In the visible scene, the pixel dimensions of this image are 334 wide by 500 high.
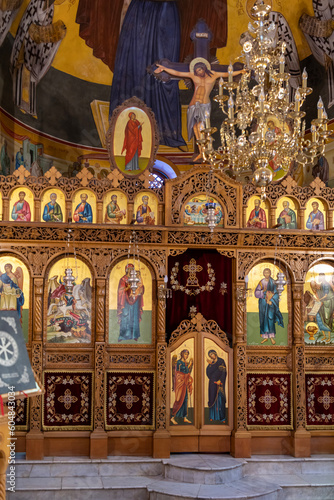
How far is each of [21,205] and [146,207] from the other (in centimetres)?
201

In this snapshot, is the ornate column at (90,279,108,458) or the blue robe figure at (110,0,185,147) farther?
the blue robe figure at (110,0,185,147)

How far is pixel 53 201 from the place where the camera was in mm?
10148

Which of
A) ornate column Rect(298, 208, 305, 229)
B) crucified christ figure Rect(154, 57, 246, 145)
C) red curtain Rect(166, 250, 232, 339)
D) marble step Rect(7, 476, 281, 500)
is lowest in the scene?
marble step Rect(7, 476, 281, 500)

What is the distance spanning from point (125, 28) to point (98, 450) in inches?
322

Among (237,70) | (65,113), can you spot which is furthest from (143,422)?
(237,70)

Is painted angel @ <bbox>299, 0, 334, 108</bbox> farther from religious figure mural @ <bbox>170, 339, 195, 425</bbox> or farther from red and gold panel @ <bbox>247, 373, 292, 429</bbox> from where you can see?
religious figure mural @ <bbox>170, 339, 195, 425</bbox>

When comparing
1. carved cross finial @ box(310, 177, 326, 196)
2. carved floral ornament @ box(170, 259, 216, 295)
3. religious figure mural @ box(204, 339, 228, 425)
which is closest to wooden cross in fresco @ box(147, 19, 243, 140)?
carved cross finial @ box(310, 177, 326, 196)

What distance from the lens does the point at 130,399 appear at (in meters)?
10.2

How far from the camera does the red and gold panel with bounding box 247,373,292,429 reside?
10445 millimetres

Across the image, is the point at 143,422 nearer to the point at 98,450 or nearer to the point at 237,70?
the point at 98,450

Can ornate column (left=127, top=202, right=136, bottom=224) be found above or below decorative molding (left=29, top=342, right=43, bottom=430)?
above

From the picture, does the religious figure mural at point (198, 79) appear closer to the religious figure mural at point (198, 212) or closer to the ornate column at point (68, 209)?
the religious figure mural at point (198, 212)

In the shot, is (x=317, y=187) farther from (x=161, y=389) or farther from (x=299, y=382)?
(x=161, y=389)

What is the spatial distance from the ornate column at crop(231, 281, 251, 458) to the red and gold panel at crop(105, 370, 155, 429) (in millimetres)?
1369
